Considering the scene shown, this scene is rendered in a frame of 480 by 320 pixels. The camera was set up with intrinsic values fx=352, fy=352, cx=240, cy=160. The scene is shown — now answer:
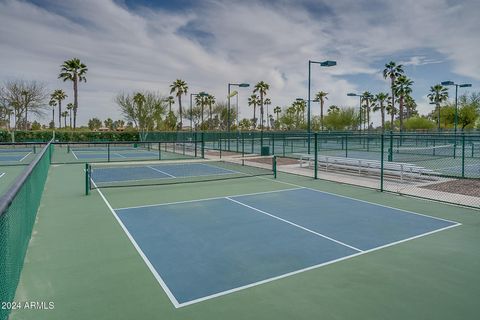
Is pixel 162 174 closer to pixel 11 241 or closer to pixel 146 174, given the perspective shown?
pixel 146 174

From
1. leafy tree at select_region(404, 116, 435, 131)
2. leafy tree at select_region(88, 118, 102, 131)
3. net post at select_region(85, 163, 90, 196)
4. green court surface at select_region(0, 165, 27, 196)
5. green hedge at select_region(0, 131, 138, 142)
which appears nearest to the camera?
net post at select_region(85, 163, 90, 196)

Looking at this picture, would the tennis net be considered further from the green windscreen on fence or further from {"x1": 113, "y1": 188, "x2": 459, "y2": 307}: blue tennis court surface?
the green windscreen on fence

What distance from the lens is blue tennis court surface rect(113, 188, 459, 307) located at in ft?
20.5

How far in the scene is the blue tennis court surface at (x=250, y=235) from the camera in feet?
20.5

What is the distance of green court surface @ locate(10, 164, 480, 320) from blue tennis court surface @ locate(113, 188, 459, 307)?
0.28 m

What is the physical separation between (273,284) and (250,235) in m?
2.66

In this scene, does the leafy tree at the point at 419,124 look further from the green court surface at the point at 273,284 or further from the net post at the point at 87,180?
the net post at the point at 87,180

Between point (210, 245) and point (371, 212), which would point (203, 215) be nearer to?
point (210, 245)

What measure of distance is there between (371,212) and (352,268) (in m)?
4.69

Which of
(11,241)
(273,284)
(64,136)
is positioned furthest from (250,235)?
(64,136)

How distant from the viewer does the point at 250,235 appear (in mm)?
8500

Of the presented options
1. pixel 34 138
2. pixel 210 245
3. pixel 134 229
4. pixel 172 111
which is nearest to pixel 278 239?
pixel 210 245

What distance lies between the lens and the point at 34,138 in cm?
4950

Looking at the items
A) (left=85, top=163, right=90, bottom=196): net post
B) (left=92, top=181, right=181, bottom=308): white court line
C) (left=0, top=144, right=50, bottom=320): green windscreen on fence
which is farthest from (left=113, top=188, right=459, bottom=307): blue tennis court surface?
(left=85, top=163, right=90, bottom=196): net post
